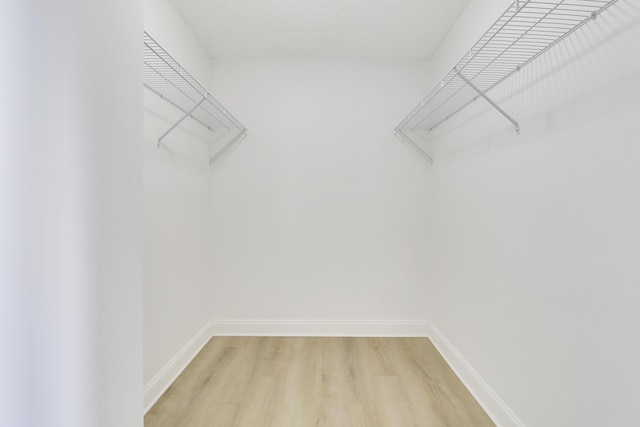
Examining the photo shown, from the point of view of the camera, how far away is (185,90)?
1932 mm

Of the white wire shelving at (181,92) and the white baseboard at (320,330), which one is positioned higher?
the white wire shelving at (181,92)

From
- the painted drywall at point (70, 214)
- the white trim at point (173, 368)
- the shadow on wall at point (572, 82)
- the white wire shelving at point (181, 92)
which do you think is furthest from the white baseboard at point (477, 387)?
the white wire shelving at point (181, 92)

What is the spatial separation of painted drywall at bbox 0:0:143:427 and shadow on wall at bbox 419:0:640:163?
1.43 m

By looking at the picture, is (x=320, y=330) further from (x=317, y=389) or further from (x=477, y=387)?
(x=477, y=387)

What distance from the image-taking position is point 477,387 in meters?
1.79

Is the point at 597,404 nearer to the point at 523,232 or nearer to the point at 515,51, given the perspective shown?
the point at 523,232

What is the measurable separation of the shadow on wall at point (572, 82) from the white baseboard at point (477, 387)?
4.26 ft

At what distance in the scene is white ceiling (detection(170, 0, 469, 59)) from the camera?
1.98 metres

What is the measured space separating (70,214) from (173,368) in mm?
1790

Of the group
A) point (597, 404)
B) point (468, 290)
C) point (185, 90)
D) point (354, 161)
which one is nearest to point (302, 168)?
point (354, 161)

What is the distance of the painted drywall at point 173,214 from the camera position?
1.74m

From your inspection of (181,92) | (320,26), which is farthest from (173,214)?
(320,26)

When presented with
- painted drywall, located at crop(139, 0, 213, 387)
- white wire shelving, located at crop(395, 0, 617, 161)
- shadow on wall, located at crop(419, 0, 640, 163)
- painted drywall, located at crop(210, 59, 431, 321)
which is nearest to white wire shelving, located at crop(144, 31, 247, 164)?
painted drywall, located at crop(139, 0, 213, 387)

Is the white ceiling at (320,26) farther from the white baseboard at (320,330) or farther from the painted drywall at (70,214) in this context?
the white baseboard at (320,330)
